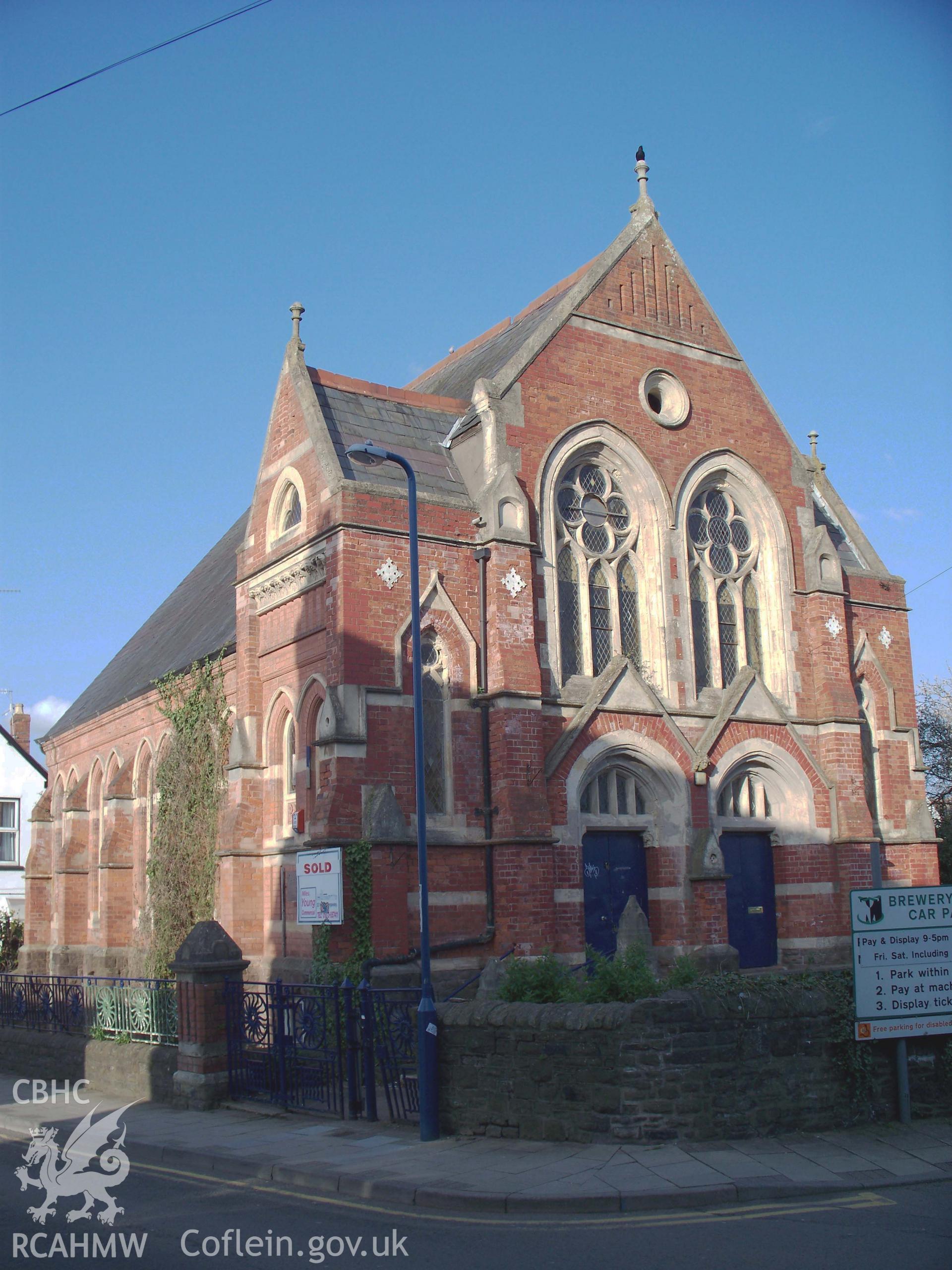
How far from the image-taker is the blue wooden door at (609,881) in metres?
20.4

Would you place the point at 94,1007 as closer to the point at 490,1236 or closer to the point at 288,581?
the point at 288,581

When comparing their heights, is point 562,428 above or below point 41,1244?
above

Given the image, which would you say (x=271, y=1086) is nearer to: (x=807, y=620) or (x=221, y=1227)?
(x=221, y=1227)

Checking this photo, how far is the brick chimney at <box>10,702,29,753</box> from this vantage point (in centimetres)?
5203

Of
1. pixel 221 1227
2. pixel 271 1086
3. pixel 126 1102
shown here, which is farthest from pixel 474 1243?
pixel 126 1102

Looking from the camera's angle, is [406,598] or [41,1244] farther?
[406,598]

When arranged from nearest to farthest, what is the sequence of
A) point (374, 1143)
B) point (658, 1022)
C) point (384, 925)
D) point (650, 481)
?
1. point (658, 1022)
2. point (374, 1143)
3. point (384, 925)
4. point (650, 481)

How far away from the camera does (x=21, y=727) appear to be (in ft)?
171

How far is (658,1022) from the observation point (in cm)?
1123

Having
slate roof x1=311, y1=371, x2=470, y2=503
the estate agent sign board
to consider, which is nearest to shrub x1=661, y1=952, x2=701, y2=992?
the estate agent sign board

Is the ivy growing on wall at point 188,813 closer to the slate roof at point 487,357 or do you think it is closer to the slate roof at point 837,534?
the slate roof at point 487,357

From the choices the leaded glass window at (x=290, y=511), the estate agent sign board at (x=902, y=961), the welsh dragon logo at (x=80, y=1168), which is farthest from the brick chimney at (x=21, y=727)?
the estate agent sign board at (x=902, y=961)

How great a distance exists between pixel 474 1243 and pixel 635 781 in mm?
13084

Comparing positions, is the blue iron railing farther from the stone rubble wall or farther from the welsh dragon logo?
the stone rubble wall
